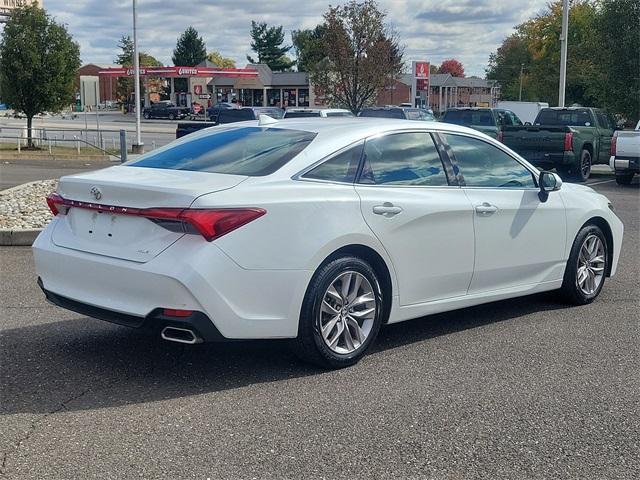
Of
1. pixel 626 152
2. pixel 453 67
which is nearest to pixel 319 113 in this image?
pixel 626 152

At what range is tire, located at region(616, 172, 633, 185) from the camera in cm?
1931

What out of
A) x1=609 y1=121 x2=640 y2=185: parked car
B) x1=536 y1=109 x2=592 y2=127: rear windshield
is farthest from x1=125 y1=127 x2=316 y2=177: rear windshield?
x1=536 y1=109 x2=592 y2=127: rear windshield

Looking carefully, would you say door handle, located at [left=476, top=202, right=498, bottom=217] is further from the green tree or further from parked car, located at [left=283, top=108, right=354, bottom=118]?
the green tree

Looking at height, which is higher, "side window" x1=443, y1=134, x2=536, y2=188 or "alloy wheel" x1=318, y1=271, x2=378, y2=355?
"side window" x1=443, y1=134, x2=536, y2=188

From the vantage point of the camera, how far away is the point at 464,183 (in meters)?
5.96

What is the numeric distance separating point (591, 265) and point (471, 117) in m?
18.7

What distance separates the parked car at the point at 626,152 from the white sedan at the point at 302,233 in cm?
1316

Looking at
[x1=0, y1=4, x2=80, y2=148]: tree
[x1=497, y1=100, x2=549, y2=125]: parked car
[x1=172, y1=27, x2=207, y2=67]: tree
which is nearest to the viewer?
[x1=0, y1=4, x2=80, y2=148]: tree

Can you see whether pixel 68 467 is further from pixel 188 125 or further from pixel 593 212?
pixel 188 125

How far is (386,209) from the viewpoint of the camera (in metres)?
5.26

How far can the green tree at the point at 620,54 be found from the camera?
87.8 feet

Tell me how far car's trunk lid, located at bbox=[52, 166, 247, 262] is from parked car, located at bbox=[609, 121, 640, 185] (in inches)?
617

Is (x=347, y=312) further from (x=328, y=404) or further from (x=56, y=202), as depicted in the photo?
(x=56, y=202)

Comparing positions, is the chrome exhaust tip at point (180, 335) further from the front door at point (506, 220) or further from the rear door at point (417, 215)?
the front door at point (506, 220)
